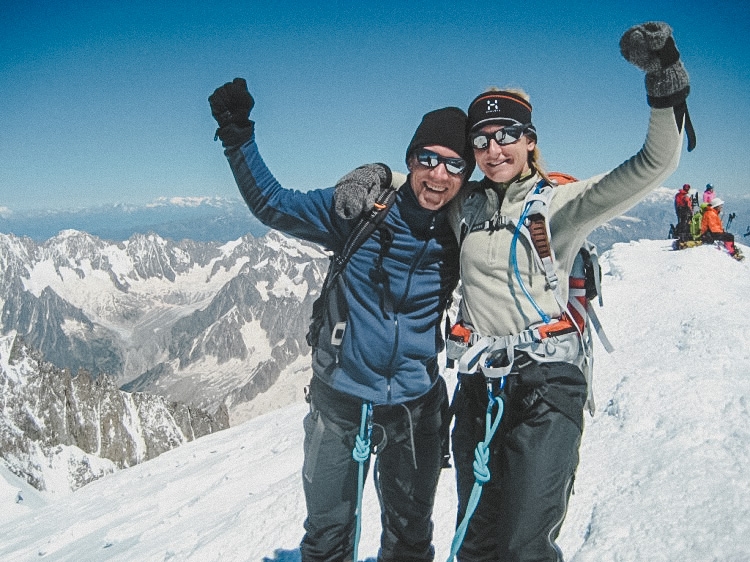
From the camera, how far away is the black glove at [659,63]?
2.79 meters

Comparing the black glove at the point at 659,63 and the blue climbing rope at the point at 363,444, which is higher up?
the black glove at the point at 659,63

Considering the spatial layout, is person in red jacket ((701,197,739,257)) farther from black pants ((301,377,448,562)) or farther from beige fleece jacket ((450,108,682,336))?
black pants ((301,377,448,562))

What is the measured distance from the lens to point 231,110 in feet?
13.4

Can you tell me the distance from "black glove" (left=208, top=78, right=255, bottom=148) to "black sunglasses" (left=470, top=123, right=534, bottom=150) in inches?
82.5

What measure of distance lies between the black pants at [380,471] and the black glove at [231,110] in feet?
7.97

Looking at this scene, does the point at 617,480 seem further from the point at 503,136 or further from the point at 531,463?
the point at 503,136

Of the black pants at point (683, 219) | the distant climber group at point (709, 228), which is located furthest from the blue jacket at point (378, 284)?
the black pants at point (683, 219)

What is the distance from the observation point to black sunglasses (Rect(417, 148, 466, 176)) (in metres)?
3.88

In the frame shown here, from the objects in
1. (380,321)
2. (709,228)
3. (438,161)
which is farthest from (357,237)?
(709,228)

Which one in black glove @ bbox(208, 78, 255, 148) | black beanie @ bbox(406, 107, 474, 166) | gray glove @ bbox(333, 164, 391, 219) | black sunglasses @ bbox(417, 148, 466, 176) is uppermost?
black glove @ bbox(208, 78, 255, 148)

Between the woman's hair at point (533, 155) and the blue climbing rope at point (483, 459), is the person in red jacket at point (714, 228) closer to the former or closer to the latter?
the woman's hair at point (533, 155)

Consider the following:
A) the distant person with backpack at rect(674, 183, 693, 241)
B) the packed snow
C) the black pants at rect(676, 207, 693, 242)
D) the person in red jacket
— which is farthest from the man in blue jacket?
the distant person with backpack at rect(674, 183, 693, 241)

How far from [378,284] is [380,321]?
339mm

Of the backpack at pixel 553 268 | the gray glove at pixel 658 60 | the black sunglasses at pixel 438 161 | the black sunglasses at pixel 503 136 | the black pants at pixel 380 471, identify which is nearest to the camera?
the gray glove at pixel 658 60
